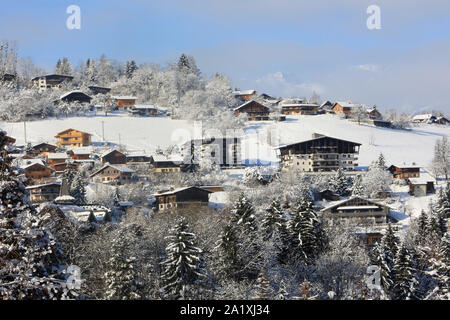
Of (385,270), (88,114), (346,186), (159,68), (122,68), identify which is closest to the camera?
(385,270)

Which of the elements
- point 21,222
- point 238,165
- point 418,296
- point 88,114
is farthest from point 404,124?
point 21,222

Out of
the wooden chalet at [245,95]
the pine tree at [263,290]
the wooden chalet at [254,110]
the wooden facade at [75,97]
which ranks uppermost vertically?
the wooden chalet at [245,95]

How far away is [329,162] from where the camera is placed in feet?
161

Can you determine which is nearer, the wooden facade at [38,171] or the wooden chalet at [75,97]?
the wooden facade at [38,171]

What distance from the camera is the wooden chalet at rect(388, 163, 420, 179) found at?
44406 mm

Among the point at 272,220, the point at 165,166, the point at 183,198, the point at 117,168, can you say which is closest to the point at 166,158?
the point at 165,166

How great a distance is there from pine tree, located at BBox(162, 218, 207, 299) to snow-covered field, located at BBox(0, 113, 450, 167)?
34.6 meters

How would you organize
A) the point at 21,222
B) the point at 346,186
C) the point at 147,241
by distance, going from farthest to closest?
the point at 346,186, the point at 147,241, the point at 21,222

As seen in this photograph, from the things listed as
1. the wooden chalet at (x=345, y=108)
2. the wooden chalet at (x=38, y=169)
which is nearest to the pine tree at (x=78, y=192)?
the wooden chalet at (x=38, y=169)

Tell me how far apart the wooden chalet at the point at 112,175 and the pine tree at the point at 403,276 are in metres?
27.5

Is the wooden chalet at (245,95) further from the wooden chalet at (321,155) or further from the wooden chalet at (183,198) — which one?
the wooden chalet at (183,198)

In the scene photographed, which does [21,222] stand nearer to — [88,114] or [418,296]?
[418,296]

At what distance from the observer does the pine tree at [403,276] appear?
61.9 ft
